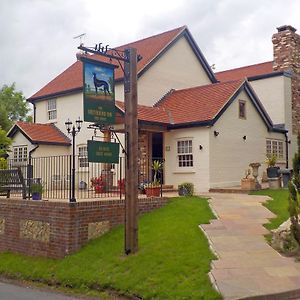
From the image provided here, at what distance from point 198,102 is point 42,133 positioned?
8520mm

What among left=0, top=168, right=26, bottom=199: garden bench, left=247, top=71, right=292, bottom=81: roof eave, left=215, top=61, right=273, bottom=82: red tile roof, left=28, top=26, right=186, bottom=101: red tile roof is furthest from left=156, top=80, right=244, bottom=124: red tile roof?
left=0, top=168, right=26, bottom=199: garden bench

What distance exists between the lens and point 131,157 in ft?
35.9

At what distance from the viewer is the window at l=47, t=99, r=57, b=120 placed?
27.5 meters

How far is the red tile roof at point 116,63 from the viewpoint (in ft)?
80.8

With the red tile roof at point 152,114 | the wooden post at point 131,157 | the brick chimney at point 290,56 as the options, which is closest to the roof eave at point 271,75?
the brick chimney at point 290,56

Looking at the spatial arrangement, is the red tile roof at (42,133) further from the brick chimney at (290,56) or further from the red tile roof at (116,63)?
the brick chimney at (290,56)

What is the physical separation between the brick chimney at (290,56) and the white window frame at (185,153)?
868 cm

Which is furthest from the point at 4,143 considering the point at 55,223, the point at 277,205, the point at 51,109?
the point at 277,205

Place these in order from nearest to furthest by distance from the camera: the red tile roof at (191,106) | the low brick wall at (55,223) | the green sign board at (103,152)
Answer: the green sign board at (103,152), the low brick wall at (55,223), the red tile roof at (191,106)

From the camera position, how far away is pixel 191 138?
21.3 m

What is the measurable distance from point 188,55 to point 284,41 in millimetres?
5477

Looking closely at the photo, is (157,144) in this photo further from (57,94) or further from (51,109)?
(51,109)

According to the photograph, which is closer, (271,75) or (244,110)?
(244,110)

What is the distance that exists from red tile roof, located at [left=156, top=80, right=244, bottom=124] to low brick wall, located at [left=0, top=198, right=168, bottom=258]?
328 inches
